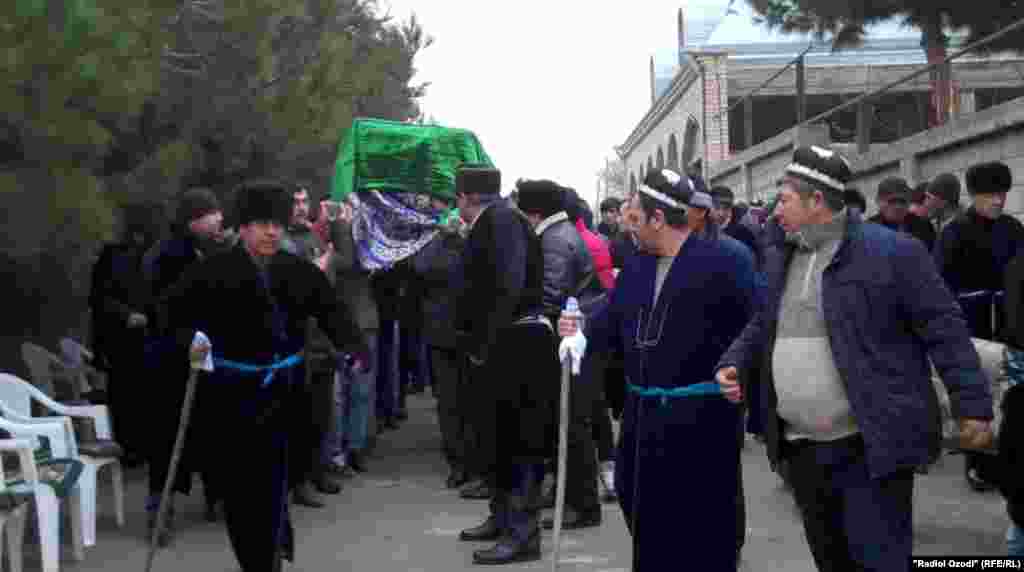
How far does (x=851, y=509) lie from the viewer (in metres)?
5.34

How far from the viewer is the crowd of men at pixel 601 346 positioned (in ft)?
17.5

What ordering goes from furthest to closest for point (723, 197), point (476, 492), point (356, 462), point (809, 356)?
point (723, 197) → point (356, 462) → point (476, 492) → point (809, 356)

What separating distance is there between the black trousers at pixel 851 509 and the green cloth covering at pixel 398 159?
24.4 feet

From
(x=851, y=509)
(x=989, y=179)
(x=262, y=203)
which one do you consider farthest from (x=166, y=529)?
(x=989, y=179)

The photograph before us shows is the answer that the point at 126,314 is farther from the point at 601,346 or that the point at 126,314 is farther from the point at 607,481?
the point at 601,346

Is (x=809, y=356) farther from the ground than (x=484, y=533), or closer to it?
farther from the ground

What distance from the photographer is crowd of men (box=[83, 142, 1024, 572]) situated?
17.5 ft

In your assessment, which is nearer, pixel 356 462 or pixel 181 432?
pixel 181 432

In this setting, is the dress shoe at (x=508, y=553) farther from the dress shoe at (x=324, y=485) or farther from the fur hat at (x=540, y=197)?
the dress shoe at (x=324, y=485)

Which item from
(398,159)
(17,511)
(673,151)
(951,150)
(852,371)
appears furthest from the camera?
(673,151)

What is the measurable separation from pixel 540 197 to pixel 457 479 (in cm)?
267

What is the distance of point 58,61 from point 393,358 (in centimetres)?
590

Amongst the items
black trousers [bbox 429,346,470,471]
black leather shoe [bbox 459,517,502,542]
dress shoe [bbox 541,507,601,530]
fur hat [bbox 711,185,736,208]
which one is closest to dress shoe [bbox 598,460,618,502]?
dress shoe [bbox 541,507,601,530]

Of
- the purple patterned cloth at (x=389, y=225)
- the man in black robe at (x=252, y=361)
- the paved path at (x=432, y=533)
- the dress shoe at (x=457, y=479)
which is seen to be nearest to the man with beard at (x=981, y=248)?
the paved path at (x=432, y=533)
